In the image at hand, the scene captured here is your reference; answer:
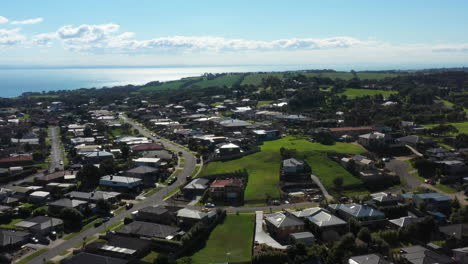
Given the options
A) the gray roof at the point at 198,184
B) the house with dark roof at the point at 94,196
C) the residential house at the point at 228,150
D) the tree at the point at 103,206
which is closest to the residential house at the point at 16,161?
the house with dark roof at the point at 94,196

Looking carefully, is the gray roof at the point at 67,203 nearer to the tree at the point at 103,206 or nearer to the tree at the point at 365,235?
the tree at the point at 103,206

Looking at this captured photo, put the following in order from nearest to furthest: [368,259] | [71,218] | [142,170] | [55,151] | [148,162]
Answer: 1. [368,259]
2. [71,218]
3. [142,170]
4. [148,162]
5. [55,151]

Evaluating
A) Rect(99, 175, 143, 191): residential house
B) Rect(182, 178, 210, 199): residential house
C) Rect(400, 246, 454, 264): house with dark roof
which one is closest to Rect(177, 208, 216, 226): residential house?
Rect(182, 178, 210, 199): residential house

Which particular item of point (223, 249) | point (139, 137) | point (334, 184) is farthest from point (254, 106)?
point (223, 249)

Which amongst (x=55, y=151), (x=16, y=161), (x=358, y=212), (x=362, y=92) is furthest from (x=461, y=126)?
(x=16, y=161)

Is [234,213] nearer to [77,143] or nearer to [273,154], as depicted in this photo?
[273,154]

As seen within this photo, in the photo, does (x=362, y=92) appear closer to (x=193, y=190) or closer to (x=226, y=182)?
(x=226, y=182)

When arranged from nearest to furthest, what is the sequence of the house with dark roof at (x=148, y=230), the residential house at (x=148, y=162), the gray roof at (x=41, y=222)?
the house with dark roof at (x=148, y=230), the gray roof at (x=41, y=222), the residential house at (x=148, y=162)
